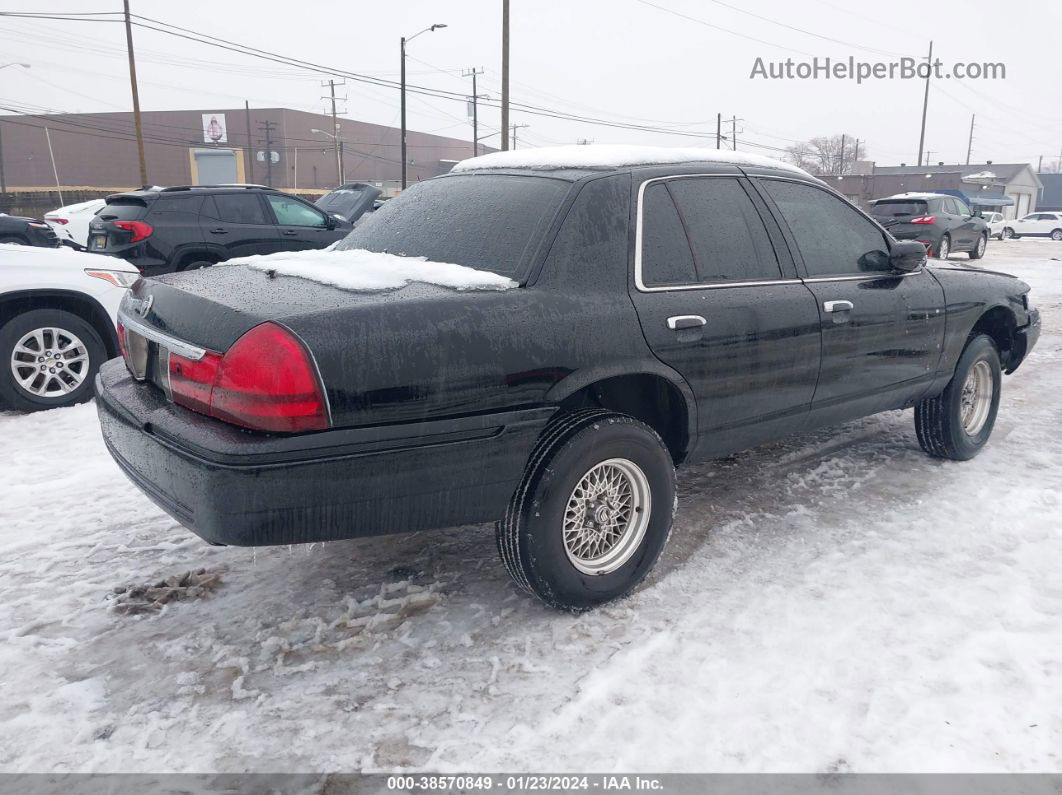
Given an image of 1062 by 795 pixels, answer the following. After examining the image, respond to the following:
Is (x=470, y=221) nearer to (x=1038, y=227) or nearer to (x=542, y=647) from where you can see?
(x=542, y=647)

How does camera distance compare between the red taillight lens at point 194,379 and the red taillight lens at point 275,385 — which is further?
the red taillight lens at point 194,379

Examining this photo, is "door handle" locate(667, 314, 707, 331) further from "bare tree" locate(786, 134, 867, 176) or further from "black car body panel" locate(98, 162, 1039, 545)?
"bare tree" locate(786, 134, 867, 176)

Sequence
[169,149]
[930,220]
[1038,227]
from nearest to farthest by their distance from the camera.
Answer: [930,220]
[1038,227]
[169,149]

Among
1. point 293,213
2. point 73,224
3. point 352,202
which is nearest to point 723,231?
point 293,213

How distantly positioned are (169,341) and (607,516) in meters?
1.71

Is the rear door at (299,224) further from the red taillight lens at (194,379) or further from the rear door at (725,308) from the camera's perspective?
the red taillight lens at (194,379)

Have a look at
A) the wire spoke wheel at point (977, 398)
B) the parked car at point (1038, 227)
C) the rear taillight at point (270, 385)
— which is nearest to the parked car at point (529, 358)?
the rear taillight at point (270, 385)

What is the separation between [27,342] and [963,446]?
6.25m

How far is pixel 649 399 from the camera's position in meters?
3.41

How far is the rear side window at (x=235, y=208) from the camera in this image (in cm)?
998

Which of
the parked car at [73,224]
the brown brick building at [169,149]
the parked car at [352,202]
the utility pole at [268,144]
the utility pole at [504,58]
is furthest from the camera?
the brown brick building at [169,149]

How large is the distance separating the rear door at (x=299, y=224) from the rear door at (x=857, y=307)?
766cm

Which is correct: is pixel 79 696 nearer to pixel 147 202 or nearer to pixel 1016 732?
pixel 1016 732

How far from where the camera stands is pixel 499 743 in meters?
2.36
